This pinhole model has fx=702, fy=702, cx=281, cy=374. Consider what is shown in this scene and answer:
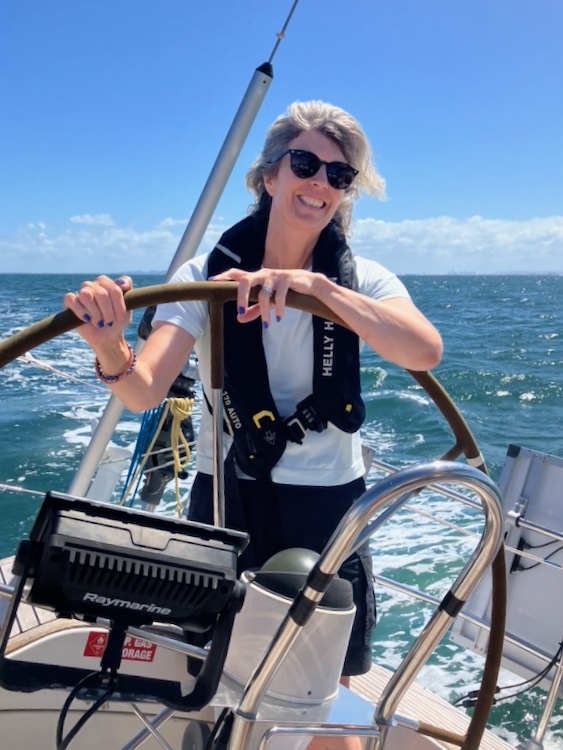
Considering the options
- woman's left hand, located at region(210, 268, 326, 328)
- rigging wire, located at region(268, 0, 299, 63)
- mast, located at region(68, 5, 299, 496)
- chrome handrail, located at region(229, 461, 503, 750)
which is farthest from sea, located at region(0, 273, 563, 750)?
chrome handrail, located at region(229, 461, 503, 750)

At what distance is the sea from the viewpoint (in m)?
3.92

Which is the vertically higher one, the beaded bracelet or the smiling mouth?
the smiling mouth

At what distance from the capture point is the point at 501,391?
13.1m

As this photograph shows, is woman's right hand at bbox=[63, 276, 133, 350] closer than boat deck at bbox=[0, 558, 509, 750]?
Yes

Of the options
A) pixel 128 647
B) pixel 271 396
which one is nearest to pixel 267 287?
pixel 271 396

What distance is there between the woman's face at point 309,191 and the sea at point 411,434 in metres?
1.72

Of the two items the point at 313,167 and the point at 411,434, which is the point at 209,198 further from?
the point at 411,434

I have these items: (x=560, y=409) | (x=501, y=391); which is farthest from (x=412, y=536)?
(x=501, y=391)

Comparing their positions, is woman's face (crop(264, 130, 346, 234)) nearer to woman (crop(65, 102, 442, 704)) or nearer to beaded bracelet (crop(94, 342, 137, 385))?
woman (crop(65, 102, 442, 704))

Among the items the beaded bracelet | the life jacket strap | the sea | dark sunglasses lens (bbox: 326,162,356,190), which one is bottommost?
the sea

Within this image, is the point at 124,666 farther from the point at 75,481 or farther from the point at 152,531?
the point at 75,481

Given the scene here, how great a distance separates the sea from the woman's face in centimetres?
172

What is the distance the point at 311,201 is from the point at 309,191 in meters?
0.02

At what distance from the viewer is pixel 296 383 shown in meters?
1.48
